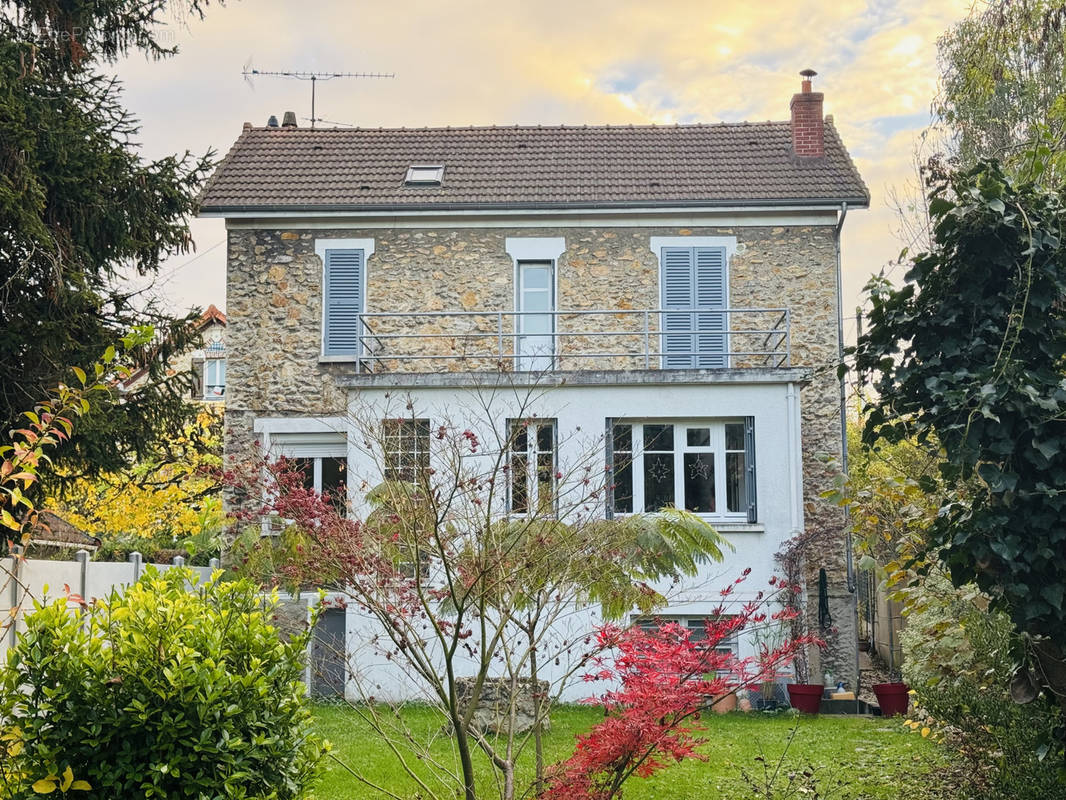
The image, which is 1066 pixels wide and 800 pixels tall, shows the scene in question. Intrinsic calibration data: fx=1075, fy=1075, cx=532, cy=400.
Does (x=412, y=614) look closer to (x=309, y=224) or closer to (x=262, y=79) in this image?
(x=309, y=224)

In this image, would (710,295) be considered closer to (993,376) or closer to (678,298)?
(678,298)

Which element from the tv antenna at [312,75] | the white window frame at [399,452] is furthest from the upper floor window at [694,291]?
the tv antenna at [312,75]

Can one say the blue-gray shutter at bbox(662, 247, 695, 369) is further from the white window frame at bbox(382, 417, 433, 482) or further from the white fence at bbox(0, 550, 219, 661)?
the white fence at bbox(0, 550, 219, 661)

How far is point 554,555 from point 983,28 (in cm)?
933

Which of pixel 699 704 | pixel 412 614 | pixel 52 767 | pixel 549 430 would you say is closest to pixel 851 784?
pixel 699 704

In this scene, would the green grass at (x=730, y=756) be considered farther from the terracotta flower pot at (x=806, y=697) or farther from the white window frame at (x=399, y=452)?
the white window frame at (x=399, y=452)

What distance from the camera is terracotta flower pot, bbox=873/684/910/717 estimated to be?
15336mm

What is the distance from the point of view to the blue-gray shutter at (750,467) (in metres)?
16.6

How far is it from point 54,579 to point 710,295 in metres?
12.4

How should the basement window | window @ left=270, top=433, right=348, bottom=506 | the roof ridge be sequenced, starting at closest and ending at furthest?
window @ left=270, top=433, right=348, bottom=506 < the basement window < the roof ridge

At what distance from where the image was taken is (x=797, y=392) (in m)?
16.6

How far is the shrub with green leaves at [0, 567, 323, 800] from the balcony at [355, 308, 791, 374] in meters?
12.9

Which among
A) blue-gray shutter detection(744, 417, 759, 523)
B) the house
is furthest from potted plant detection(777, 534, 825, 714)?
the house

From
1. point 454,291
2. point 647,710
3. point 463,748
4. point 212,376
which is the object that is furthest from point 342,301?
point 212,376
